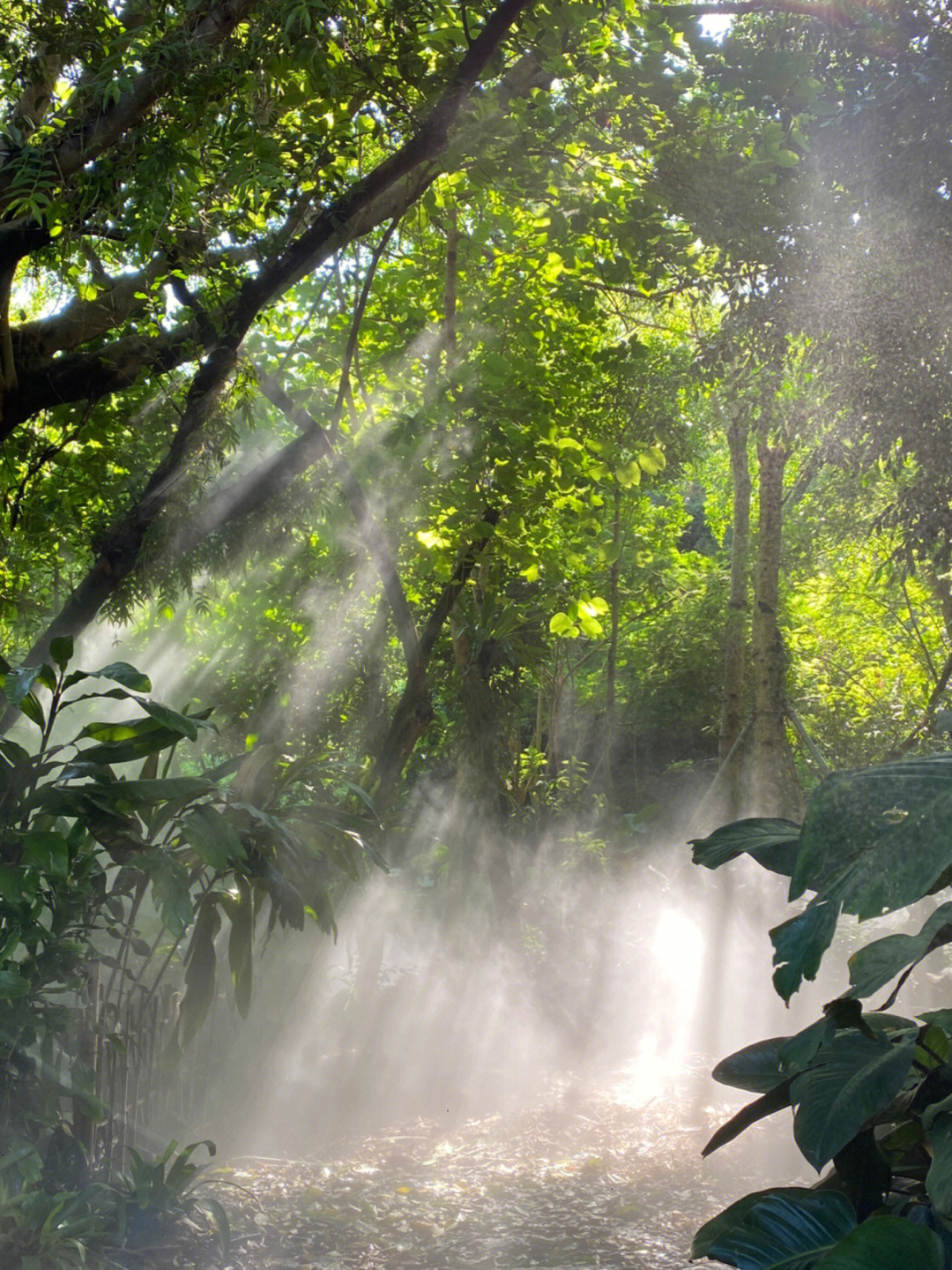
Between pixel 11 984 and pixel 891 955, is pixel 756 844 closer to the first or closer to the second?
pixel 891 955

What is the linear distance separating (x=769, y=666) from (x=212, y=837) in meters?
6.55

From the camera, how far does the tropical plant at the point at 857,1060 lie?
1.13m

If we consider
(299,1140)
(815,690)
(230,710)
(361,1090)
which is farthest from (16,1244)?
(815,690)

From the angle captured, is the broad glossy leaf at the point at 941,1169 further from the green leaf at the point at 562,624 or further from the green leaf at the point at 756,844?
the green leaf at the point at 562,624

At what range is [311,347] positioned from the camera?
568cm

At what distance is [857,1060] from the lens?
Result: 140 cm

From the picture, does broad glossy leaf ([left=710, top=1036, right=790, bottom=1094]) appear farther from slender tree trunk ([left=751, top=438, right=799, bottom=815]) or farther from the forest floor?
slender tree trunk ([left=751, top=438, right=799, bottom=815])

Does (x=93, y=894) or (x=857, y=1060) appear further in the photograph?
(x=93, y=894)

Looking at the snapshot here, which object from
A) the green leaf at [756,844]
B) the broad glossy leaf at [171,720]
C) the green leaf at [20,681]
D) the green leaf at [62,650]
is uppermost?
the green leaf at [62,650]

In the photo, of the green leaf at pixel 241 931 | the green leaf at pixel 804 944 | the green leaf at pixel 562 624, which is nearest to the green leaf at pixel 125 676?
the green leaf at pixel 241 931

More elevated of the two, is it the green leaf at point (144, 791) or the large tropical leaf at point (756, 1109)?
the green leaf at point (144, 791)

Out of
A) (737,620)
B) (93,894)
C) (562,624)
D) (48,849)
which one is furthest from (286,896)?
(737,620)

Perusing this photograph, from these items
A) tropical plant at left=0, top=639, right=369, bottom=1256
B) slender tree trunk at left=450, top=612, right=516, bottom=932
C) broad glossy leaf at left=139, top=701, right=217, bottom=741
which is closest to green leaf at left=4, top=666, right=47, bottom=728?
tropical plant at left=0, top=639, right=369, bottom=1256

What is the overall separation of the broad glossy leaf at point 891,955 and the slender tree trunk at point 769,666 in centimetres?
673
